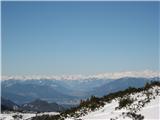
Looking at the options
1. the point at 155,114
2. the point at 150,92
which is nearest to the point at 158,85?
the point at 150,92

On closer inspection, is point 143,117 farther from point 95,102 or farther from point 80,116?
point 95,102

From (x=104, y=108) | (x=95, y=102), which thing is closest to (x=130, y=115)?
(x=104, y=108)

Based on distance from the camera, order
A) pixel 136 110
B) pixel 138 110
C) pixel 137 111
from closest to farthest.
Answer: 1. pixel 137 111
2. pixel 138 110
3. pixel 136 110

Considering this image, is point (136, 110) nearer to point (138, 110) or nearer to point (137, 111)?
point (138, 110)

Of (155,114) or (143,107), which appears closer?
(155,114)

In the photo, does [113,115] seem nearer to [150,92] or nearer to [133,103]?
[133,103]

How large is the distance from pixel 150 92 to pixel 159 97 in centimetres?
388

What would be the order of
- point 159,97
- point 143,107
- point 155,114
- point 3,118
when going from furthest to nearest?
point 3,118 < point 159,97 < point 143,107 < point 155,114

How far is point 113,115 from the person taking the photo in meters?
28.2

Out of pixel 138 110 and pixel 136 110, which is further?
pixel 136 110

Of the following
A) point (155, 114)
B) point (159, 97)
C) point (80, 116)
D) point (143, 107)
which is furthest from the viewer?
point (80, 116)

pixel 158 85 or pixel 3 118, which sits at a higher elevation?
pixel 158 85

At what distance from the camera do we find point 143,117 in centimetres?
2486

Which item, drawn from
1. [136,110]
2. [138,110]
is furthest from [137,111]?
[136,110]
